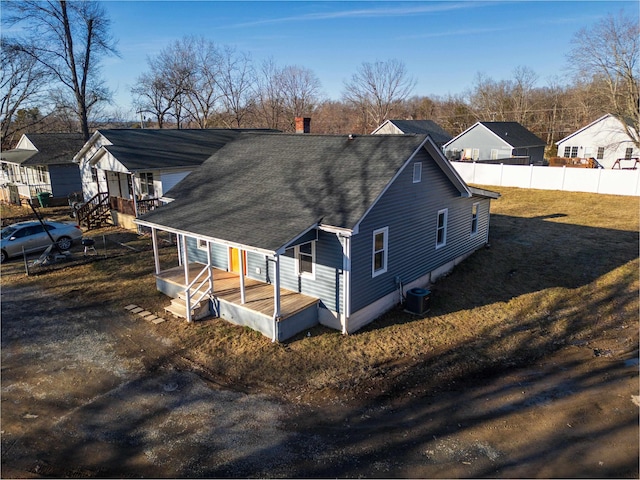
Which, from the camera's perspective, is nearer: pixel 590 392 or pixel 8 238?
pixel 590 392

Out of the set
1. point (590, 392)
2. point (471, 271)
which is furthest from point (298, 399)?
point (471, 271)

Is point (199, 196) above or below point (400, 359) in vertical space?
above

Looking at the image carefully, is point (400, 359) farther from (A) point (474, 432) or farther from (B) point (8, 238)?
(B) point (8, 238)

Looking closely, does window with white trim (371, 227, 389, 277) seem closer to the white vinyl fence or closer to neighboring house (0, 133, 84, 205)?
the white vinyl fence

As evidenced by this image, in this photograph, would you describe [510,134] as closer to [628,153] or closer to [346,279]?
[628,153]

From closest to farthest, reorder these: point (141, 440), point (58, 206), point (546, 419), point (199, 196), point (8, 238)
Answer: point (141, 440) < point (546, 419) < point (199, 196) < point (8, 238) < point (58, 206)

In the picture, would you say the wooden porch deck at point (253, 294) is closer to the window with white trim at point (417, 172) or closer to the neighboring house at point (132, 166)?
the window with white trim at point (417, 172)

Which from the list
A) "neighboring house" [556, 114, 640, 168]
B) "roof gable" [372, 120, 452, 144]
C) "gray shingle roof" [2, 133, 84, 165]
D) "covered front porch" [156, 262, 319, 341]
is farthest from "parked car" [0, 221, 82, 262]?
"neighboring house" [556, 114, 640, 168]

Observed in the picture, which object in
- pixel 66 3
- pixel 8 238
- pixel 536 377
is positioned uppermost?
pixel 66 3
